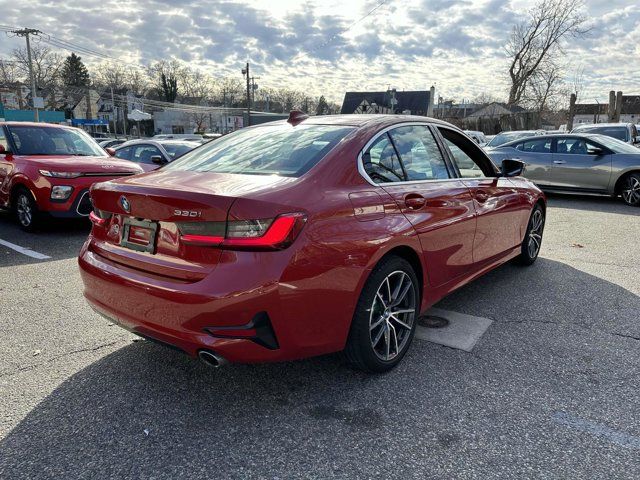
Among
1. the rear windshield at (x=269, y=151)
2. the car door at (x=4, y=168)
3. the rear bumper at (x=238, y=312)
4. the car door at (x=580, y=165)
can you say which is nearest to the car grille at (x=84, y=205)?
the car door at (x=4, y=168)

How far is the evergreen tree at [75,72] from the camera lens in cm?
9300

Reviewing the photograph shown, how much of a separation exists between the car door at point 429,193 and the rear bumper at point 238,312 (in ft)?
2.68

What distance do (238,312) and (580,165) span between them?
10444 millimetres

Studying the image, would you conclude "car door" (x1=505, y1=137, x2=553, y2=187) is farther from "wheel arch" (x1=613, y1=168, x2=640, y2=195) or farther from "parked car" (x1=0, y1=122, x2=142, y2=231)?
"parked car" (x1=0, y1=122, x2=142, y2=231)

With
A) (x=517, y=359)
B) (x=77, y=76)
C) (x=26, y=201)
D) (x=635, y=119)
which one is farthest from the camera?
(x=77, y=76)

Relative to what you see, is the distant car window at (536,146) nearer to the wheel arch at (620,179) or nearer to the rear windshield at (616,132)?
the wheel arch at (620,179)

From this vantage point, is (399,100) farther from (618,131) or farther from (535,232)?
(535,232)

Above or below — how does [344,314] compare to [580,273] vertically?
above

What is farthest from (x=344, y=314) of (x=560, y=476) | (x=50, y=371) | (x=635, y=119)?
(x=635, y=119)

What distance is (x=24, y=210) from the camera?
275 inches

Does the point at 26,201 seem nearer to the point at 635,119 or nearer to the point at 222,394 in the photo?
the point at 222,394

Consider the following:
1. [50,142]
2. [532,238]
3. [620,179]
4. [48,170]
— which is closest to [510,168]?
[532,238]

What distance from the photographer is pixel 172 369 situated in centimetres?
300

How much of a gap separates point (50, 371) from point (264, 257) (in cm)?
177
